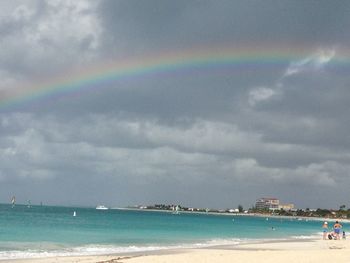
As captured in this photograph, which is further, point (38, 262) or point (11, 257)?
point (11, 257)

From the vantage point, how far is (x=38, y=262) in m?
24.6

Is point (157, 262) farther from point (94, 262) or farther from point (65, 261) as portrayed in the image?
point (65, 261)

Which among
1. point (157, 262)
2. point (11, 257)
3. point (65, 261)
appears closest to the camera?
point (157, 262)

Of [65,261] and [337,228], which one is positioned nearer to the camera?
[65,261]

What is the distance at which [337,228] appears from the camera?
4794 cm

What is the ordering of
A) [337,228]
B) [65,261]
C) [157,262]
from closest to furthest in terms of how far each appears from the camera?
[157,262]
[65,261]
[337,228]

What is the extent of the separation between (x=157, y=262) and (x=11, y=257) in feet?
31.2

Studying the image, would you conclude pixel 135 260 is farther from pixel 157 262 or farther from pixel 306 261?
pixel 306 261

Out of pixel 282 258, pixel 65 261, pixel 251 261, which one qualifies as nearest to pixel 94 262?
pixel 65 261

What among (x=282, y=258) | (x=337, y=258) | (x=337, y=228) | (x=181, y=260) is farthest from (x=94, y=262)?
(x=337, y=228)

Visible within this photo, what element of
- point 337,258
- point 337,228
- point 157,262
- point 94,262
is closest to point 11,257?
point 94,262

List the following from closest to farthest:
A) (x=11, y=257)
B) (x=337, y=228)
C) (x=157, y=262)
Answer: (x=157, y=262) < (x=11, y=257) < (x=337, y=228)

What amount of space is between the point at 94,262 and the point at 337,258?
12167mm

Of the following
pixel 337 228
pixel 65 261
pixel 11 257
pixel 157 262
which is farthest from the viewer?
pixel 337 228
